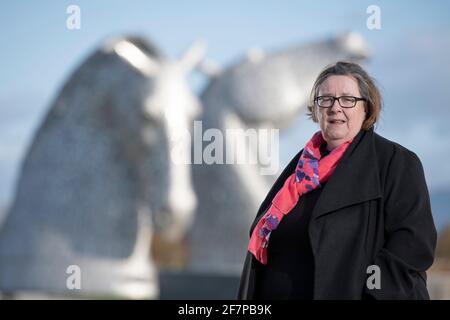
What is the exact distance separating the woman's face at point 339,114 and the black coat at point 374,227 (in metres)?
0.07

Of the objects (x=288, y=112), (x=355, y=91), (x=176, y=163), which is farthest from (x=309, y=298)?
(x=288, y=112)

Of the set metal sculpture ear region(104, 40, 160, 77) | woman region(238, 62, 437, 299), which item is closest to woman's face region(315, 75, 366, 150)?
woman region(238, 62, 437, 299)

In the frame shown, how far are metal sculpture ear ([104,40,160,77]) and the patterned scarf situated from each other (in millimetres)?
9681

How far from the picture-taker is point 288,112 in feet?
43.1

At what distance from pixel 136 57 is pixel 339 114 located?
10.1m

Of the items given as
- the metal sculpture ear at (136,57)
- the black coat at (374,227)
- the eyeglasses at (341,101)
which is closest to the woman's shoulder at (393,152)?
the black coat at (374,227)

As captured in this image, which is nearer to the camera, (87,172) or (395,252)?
(395,252)

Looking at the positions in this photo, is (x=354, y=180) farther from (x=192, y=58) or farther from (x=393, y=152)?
(x=192, y=58)

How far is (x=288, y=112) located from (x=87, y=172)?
147 inches

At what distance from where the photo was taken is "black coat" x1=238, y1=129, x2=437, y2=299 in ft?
6.77

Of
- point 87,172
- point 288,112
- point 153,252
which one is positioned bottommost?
point 153,252

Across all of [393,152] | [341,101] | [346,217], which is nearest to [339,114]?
[341,101]
